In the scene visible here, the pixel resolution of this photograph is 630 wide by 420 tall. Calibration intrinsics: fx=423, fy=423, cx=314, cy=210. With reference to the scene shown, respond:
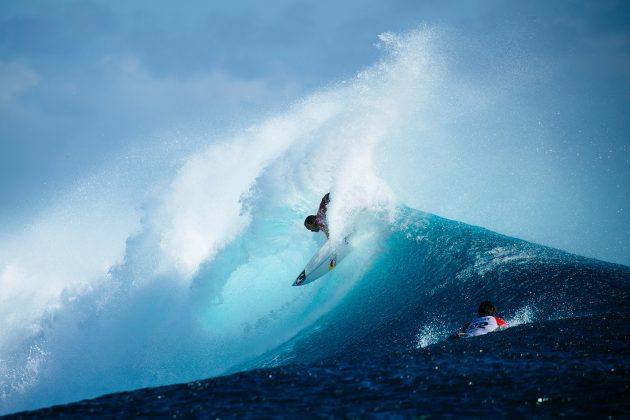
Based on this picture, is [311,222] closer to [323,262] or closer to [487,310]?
[323,262]

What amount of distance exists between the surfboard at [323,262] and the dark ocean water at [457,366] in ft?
7.92

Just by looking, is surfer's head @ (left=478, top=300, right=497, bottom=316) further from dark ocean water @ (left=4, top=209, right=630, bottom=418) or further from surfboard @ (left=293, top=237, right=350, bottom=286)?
surfboard @ (left=293, top=237, right=350, bottom=286)

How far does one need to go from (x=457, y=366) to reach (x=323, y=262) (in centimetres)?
695

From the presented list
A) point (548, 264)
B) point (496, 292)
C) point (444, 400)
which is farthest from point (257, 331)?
point (444, 400)

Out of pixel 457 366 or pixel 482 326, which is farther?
pixel 482 326

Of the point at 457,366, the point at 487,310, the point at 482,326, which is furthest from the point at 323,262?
the point at 457,366

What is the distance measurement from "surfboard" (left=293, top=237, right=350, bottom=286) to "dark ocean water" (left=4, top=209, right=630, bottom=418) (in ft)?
7.92

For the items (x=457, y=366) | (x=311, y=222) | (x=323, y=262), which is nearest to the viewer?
(x=457, y=366)

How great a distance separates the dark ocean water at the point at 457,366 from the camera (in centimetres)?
245

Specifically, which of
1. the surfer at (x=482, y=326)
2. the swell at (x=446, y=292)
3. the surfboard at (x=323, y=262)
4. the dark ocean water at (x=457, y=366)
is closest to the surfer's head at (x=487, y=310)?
the surfer at (x=482, y=326)

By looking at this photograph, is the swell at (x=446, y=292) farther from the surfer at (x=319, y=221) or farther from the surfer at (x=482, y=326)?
the surfer at (x=319, y=221)

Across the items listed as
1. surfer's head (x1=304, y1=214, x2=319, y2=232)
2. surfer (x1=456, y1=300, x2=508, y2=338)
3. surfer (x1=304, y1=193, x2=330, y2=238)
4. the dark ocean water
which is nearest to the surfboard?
surfer (x1=304, y1=193, x2=330, y2=238)

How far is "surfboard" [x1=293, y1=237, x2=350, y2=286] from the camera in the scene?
990 cm

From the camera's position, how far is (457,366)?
10.3 ft
